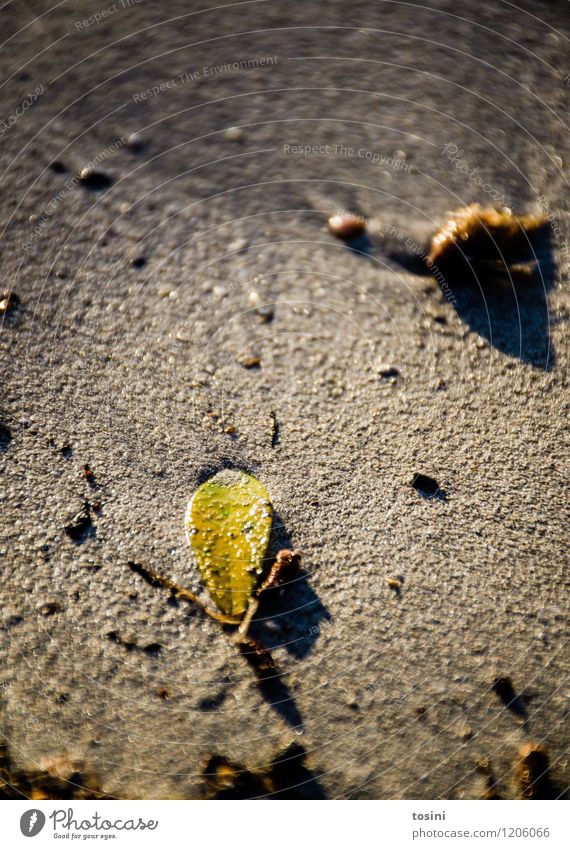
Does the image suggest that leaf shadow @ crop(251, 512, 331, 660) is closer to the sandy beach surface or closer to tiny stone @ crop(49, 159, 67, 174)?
the sandy beach surface

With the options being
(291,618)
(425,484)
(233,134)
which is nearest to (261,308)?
(233,134)

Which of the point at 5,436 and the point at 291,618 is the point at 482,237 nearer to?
the point at 291,618

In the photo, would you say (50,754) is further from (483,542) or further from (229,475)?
(483,542)
